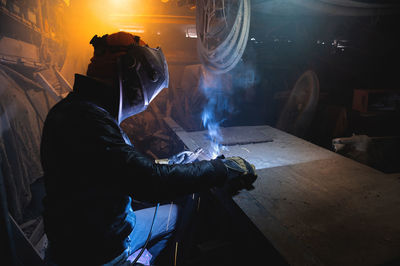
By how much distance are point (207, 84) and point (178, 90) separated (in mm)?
2739

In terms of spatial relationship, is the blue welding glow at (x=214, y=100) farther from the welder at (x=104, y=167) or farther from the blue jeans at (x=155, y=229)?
the welder at (x=104, y=167)

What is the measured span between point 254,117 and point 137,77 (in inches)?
315

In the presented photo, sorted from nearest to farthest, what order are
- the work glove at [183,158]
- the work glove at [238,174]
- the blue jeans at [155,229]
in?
the work glove at [238,174] → the blue jeans at [155,229] → the work glove at [183,158]

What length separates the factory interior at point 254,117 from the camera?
1575mm

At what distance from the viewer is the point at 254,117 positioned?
357 inches

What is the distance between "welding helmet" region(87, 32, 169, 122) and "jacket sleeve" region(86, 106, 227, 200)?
0.31 m

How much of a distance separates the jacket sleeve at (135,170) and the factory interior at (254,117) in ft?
0.94

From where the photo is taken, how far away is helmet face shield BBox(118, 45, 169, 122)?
1510mm

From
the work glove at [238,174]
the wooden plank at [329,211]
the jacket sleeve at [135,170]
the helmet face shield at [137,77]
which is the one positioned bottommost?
the wooden plank at [329,211]

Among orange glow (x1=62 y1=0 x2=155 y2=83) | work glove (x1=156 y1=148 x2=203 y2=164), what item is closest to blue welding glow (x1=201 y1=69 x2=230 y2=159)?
work glove (x1=156 y1=148 x2=203 y2=164)

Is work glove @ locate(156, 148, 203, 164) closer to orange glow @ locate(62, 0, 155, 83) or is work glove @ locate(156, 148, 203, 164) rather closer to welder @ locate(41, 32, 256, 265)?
welder @ locate(41, 32, 256, 265)

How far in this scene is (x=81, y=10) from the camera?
360 inches

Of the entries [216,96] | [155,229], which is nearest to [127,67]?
[155,229]

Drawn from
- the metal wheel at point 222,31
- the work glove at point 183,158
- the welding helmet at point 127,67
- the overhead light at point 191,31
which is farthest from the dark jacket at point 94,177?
the overhead light at point 191,31
